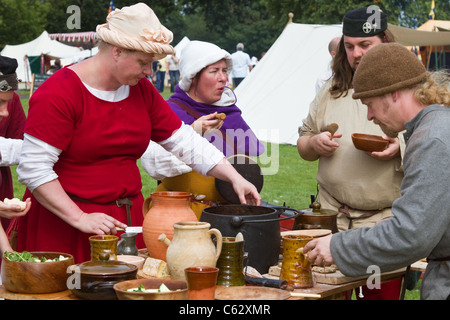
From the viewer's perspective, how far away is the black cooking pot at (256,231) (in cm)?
238

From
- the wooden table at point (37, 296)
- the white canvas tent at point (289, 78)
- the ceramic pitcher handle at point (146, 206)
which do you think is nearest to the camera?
the wooden table at point (37, 296)

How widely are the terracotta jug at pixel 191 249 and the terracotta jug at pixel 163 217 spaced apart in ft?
0.78

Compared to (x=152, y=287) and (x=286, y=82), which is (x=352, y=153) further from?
(x=286, y=82)

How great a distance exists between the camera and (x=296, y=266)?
2.30 meters

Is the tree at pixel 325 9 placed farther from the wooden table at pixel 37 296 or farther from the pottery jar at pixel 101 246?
the wooden table at pixel 37 296

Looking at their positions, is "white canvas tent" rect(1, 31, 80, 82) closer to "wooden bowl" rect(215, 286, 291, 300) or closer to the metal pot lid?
the metal pot lid

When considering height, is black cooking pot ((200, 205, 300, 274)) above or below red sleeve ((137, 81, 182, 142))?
below

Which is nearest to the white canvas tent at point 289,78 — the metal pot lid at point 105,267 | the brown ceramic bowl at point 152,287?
the metal pot lid at point 105,267

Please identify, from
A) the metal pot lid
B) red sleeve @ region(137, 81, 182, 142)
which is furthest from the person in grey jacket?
red sleeve @ region(137, 81, 182, 142)

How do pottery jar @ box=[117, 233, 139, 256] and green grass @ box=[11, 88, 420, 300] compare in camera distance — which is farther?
green grass @ box=[11, 88, 420, 300]

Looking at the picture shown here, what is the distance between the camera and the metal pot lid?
2.06 m

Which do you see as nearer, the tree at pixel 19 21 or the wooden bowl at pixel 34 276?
the wooden bowl at pixel 34 276

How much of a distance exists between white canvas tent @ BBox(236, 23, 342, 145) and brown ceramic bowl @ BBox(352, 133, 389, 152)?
8.68 metres

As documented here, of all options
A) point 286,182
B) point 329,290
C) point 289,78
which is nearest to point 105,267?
point 329,290
